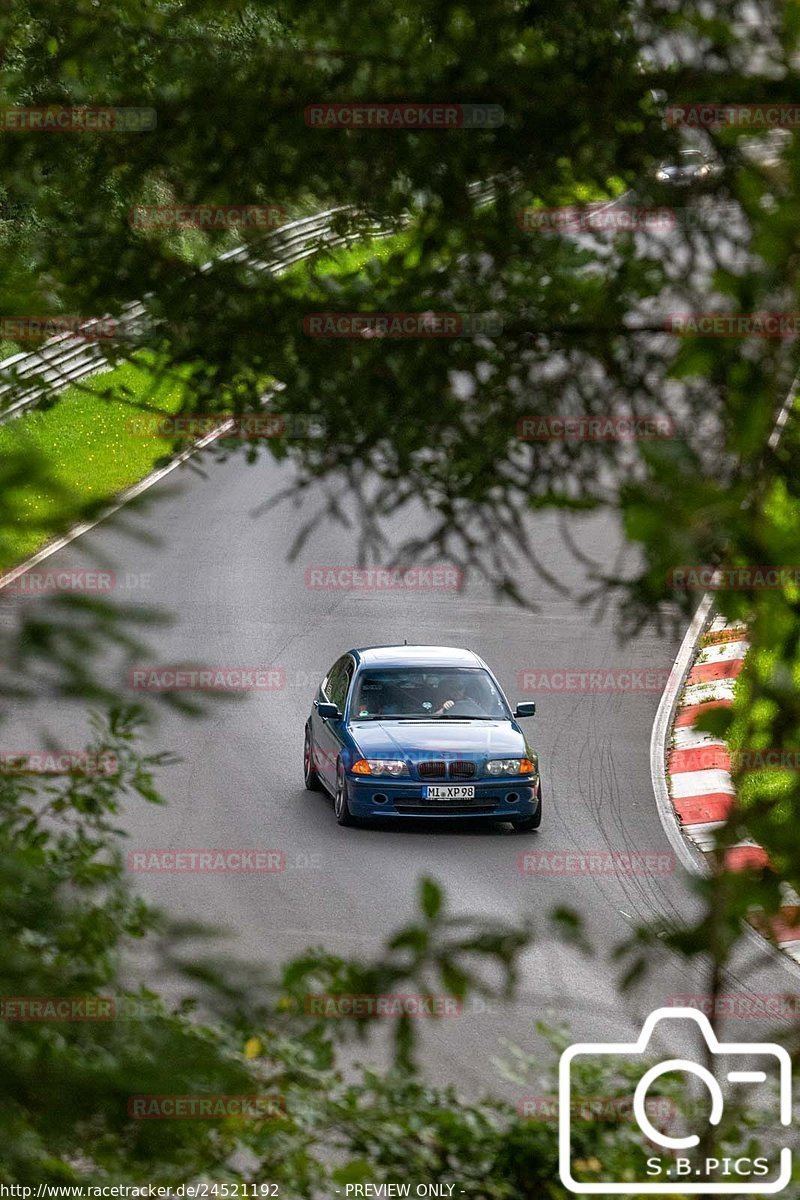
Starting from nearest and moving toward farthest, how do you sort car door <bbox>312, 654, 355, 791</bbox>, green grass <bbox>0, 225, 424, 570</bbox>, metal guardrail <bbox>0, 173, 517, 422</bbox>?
green grass <bbox>0, 225, 424, 570</bbox>
metal guardrail <bbox>0, 173, 517, 422</bbox>
car door <bbox>312, 654, 355, 791</bbox>

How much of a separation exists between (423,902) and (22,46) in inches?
149

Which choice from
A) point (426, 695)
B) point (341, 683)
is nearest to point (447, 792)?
point (426, 695)

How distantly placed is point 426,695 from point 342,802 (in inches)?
55.2

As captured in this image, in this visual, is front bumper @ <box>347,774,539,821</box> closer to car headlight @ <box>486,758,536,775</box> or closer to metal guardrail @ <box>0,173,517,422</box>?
car headlight @ <box>486,758,536,775</box>

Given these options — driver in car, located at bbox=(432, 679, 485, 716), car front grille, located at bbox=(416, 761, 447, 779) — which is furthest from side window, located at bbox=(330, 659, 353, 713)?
car front grille, located at bbox=(416, 761, 447, 779)

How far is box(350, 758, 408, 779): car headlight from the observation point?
1367cm

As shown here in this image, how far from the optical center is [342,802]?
14.0 meters

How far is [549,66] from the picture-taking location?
421 centimetres

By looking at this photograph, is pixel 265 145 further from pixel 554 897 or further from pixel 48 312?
pixel 554 897

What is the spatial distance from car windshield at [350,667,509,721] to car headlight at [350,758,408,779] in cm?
72

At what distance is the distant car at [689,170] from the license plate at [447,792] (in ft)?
32.0

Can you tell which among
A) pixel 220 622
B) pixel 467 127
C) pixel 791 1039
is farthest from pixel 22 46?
pixel 220 622

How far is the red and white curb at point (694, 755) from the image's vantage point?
13.5 m

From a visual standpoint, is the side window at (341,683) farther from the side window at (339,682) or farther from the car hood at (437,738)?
A: the car hood at (437,738)
